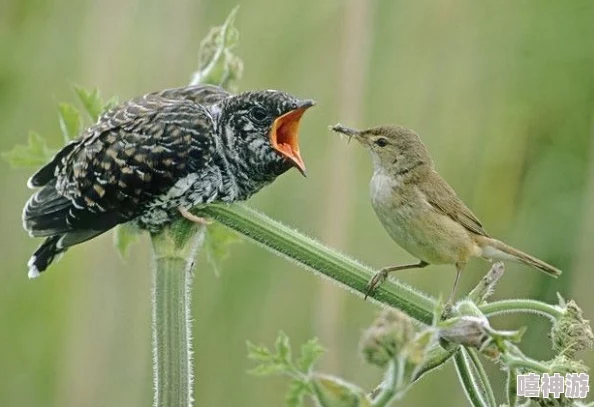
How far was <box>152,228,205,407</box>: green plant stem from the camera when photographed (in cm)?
279

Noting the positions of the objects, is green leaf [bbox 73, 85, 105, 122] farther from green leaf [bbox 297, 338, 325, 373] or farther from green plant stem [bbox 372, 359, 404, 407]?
green plant stem [bbox 372, 359, 404, 407]

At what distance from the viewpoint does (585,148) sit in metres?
5.54

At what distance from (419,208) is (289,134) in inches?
18.3

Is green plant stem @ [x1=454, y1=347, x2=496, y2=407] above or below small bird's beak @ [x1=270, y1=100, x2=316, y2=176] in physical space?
below

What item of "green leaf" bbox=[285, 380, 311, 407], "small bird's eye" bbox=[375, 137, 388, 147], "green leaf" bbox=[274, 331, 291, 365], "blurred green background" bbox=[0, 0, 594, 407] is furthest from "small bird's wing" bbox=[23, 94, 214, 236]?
"blurred green background" bbox=[0, 0, 594, 407]

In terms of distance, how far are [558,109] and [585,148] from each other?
26cm

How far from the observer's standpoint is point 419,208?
3.28m

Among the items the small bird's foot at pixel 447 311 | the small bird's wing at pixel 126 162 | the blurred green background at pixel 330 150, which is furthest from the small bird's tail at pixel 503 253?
the blurred green background at pixel 330 150

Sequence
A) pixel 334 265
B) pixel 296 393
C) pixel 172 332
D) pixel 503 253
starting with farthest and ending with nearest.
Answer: pixel 503 253 < pixel 172 332 < pixel 334 265 < pixel 296 393

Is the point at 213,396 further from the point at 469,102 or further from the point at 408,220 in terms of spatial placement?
the point at 408,220

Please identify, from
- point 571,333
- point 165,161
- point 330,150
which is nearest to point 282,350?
point 571,333

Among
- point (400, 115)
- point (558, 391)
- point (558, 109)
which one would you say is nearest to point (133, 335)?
point (400, 115)

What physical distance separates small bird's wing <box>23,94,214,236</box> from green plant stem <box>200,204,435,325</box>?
0.46m

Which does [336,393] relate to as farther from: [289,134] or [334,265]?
[289,134]
